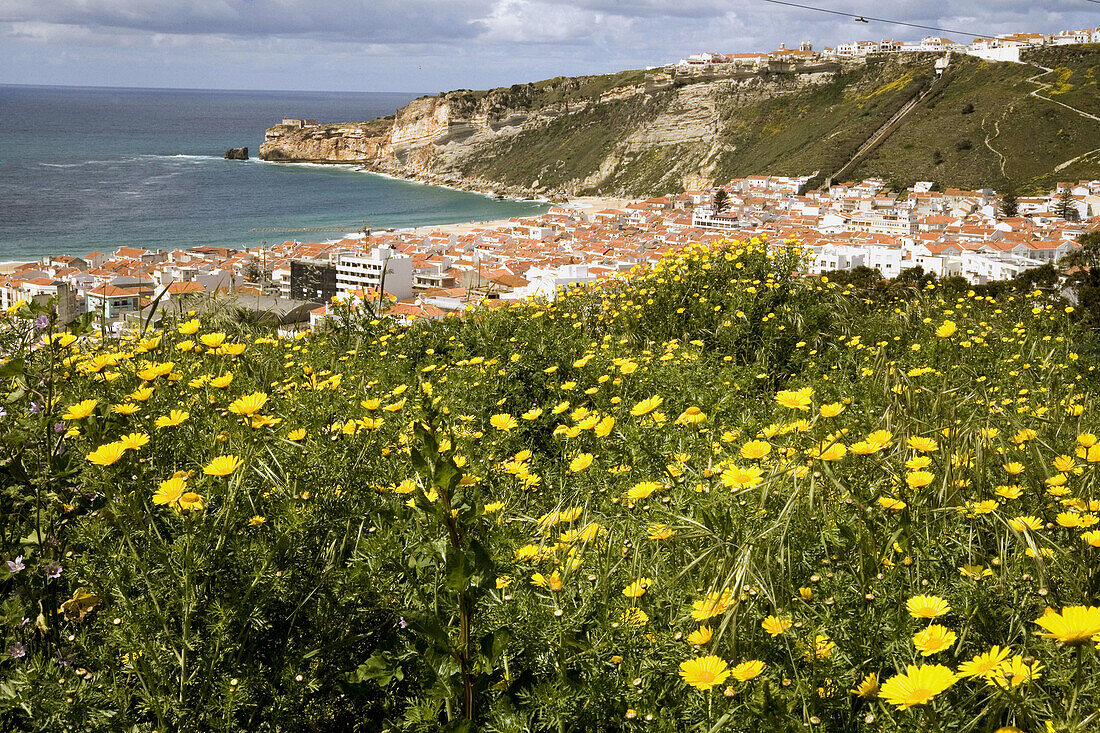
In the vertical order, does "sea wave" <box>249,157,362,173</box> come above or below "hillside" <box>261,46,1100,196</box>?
below

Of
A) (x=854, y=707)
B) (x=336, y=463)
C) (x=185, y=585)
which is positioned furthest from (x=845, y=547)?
(x=185, y=585)

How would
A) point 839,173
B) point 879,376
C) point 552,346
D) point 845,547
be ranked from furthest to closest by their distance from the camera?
point 839,173 → point 552,346 → point 879,376 → point 845,547

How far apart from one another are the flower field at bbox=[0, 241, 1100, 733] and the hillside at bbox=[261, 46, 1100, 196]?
52.7m

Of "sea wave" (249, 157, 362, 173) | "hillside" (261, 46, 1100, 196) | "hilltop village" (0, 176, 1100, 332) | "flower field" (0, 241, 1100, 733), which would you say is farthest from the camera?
"sea wave" (249, 157, 362, 173)

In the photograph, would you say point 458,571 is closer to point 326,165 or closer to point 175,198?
point 175,198

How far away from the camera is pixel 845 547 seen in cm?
188

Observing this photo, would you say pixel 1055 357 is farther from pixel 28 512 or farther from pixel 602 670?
pixel 28 512

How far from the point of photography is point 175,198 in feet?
204

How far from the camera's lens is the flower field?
143 cm

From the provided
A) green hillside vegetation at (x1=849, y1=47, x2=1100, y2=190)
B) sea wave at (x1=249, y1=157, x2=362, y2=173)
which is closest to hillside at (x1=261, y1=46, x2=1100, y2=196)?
green hillside vegetation at (x1=849, y1=47, x2=1100, y2=190)

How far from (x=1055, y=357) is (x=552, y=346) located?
2.63 m

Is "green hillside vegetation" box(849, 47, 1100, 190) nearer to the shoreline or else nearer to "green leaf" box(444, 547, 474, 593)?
the shoreline

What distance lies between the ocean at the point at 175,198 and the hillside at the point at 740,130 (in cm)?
595

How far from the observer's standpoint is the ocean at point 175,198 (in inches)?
1853
